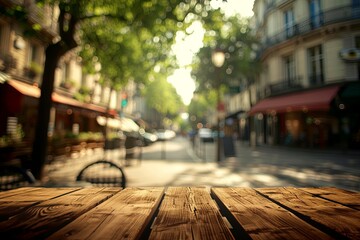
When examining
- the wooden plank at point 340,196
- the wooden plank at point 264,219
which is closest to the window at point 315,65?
the wooden plank at point 340,196

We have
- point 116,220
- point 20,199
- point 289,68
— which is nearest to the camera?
point 116,220

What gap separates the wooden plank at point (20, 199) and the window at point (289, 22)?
2135 cm

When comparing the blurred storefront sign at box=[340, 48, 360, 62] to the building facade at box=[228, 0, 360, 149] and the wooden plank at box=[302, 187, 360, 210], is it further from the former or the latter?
the wooden plank at box=[302, 187, 360, 210]

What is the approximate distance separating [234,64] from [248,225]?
90.0ft

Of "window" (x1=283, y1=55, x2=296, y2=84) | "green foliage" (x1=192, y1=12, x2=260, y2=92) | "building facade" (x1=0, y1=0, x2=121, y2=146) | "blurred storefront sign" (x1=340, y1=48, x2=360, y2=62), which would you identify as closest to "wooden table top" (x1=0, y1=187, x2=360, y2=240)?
"building facade" (x1=0, y1=0, x2=121, y2=146)

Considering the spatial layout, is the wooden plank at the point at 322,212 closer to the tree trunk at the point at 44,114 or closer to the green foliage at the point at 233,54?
the tree trunk at the point at 44,114

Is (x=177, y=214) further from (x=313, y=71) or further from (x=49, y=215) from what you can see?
(x=313, y=71)

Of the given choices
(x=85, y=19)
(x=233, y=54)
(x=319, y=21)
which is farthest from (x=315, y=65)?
(x=85, y=19)

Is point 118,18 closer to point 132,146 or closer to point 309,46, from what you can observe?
point 132,146

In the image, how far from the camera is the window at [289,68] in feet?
65.2

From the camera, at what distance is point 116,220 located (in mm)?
1036

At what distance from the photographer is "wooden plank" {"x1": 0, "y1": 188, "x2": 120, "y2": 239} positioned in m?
0.90

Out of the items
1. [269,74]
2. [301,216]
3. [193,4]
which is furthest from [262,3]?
[301,216]

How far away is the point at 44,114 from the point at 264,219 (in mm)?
6518
